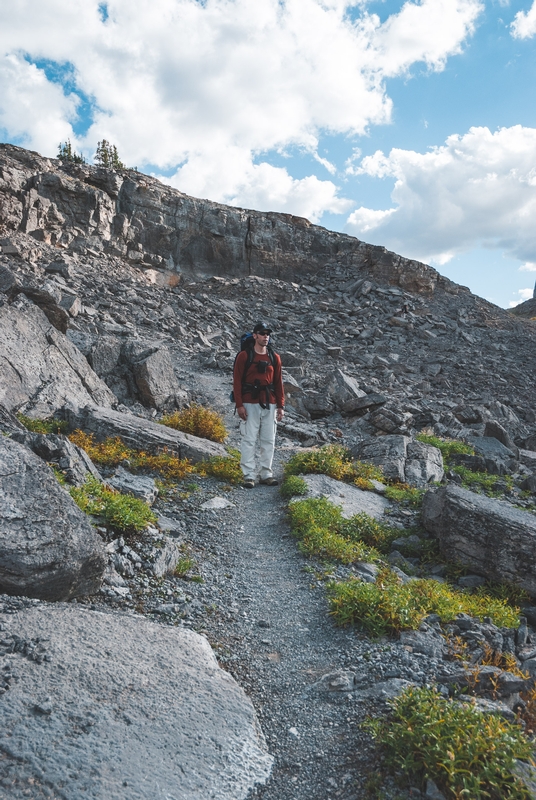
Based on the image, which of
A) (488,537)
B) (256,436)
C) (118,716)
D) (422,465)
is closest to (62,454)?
(256,436)

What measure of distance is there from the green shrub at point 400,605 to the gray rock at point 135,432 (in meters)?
6.04

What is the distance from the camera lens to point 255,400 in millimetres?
10953

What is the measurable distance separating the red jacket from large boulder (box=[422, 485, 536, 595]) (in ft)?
14.1

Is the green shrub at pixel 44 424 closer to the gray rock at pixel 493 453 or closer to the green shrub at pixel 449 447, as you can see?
the green shrub at pixel 449 447

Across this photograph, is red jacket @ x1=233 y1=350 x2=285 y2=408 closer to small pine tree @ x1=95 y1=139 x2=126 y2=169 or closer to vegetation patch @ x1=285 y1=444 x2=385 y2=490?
vegetation patch @ x1=285 y1=444 x2=385 y2=490

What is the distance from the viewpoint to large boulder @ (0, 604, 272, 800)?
3.17 metres

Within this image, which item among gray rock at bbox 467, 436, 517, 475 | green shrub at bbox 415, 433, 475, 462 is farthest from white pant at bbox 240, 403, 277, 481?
gray rock at bbox 467, 436, 517, 475

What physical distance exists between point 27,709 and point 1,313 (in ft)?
38.1

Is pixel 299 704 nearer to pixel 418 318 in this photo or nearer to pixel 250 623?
pixel 250 623

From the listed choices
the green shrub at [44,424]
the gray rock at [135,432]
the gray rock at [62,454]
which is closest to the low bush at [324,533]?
the gray rock at [135,432]

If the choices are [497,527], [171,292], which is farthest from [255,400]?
[171,292]

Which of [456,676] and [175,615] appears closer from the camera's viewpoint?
[456,676]

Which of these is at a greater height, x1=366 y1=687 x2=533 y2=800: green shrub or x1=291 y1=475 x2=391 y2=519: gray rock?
x1=291 y1=475 x2=391 y2=519: gray rock

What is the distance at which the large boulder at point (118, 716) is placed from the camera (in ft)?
10.4
